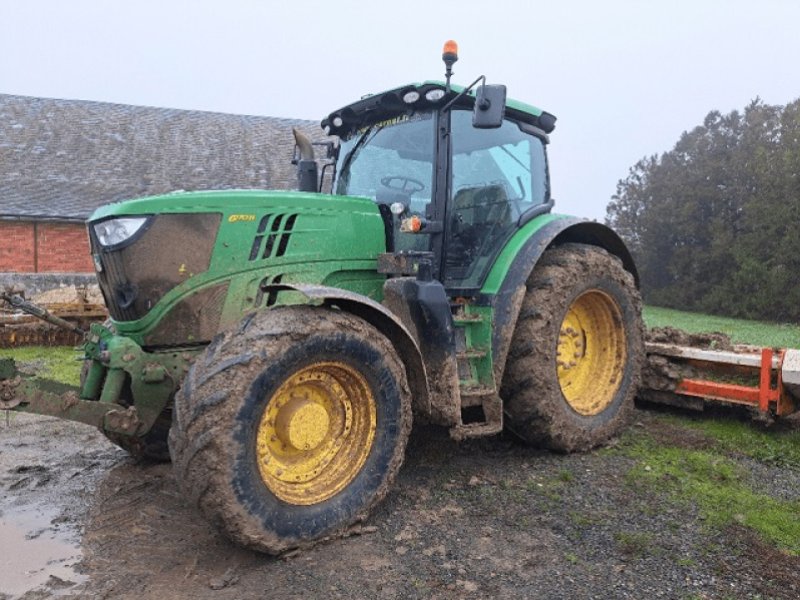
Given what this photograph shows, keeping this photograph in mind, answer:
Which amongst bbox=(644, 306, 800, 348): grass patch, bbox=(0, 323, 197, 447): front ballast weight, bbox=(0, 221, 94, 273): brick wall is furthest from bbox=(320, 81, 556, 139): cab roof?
bbox=(0, 221, 94, 273): brick wall

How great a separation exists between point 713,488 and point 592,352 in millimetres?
1437

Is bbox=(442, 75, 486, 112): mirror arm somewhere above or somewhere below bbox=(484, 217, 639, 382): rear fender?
above

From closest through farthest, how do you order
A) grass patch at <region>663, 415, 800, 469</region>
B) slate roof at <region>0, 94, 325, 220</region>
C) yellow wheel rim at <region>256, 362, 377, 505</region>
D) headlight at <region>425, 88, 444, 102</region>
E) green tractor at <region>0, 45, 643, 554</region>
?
green tractor at <region>0, 45, 643, 554</region>, yellow wheel rim at <region>256, 362, 377, 505</region>, headlight at <region>425, 88, 444, 102</region>, grass patch at <region>663, 415, 800, 469</region>, slate roof at <region>0, 94, 325, 220</region>

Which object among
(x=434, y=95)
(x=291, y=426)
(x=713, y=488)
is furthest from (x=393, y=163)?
(x=713, y=488)

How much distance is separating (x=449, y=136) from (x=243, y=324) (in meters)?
1.94

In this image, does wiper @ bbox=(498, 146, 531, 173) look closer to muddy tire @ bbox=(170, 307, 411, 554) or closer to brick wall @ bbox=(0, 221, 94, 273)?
muddy tire @ bbox=(170, 307, 411, 554)

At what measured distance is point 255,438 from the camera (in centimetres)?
311

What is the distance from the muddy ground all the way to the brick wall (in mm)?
15270

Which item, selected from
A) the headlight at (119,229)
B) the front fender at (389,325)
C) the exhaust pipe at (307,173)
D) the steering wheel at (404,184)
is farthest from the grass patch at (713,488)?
the headlight at (119,229)

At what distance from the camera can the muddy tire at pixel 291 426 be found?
9.79 ft

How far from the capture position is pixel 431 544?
3338mm

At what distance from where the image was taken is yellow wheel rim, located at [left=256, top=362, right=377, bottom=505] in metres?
3.29

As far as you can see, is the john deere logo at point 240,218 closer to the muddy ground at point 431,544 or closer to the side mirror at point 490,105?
the side mirror at point 490,105

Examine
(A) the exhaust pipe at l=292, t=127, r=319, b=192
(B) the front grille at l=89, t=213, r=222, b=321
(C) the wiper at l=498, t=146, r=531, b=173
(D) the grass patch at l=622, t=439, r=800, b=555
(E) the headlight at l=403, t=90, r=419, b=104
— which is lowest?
(D) the grass patch at l=622, t=439, r=800, b=555
